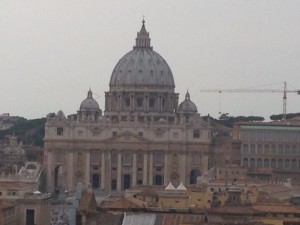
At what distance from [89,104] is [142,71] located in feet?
17.6

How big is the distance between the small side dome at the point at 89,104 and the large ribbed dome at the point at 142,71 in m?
2.11

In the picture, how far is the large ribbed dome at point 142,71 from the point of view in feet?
438

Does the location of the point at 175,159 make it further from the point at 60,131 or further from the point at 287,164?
the point at 287,164

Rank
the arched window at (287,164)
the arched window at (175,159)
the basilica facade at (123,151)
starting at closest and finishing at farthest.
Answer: the basilica facade at (123,151), the arched window at (175,159), the arched window at (287,164)

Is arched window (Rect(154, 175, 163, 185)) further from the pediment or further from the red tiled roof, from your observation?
the red tiled roof

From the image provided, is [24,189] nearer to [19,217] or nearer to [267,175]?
[19,217]

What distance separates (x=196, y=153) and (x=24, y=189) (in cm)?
3608

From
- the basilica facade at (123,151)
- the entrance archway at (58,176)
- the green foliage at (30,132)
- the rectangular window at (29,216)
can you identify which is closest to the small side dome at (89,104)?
the basilica facade at (123,151)

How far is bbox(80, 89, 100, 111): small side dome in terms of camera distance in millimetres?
131750

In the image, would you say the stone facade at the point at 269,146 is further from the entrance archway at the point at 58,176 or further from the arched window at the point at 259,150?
the entrance archway at the point at 58,176

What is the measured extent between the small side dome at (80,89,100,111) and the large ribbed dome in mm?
2114

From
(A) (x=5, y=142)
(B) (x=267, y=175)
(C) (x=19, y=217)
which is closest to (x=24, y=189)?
(C) (x=19, y=217)

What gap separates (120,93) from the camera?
133375 mm

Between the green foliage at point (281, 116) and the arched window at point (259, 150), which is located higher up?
the green foliage at point (281, 116)
